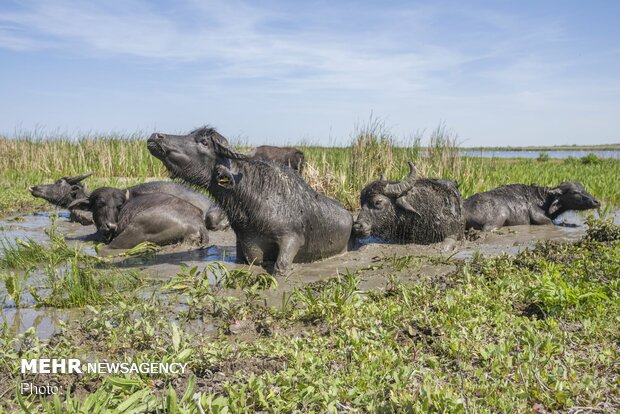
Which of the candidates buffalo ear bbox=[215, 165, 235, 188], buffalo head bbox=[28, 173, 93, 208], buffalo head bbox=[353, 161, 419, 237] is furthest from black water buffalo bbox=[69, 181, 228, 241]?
buffalo head bbox=[353, 161, 419, 237]

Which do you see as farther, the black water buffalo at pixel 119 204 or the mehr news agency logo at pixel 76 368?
the black water buffalo at pixel 119 204

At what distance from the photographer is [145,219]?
7.73m

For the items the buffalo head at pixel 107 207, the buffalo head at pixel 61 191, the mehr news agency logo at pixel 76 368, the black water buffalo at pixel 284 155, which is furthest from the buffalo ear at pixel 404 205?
the black water buffalo at pixel 284 155

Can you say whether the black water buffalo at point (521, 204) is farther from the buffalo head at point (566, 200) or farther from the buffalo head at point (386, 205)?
the buffalo head at point (386, 205)

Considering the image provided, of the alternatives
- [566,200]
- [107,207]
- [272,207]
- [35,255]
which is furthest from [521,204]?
[35,255]

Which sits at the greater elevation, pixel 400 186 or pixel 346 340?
pixel 400 186

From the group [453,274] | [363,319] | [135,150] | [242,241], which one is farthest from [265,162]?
[135,150]

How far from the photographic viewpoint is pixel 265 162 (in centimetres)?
666

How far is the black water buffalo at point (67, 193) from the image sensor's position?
9766mm

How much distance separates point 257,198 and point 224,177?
1.45 feet

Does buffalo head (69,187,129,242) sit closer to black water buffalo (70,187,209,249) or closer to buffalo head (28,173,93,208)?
black water buffalo (70,187,209,249)

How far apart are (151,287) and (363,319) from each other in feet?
7.66

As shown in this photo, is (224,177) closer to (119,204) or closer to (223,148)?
(223,148)

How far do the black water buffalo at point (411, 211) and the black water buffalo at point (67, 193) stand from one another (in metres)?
4.96
